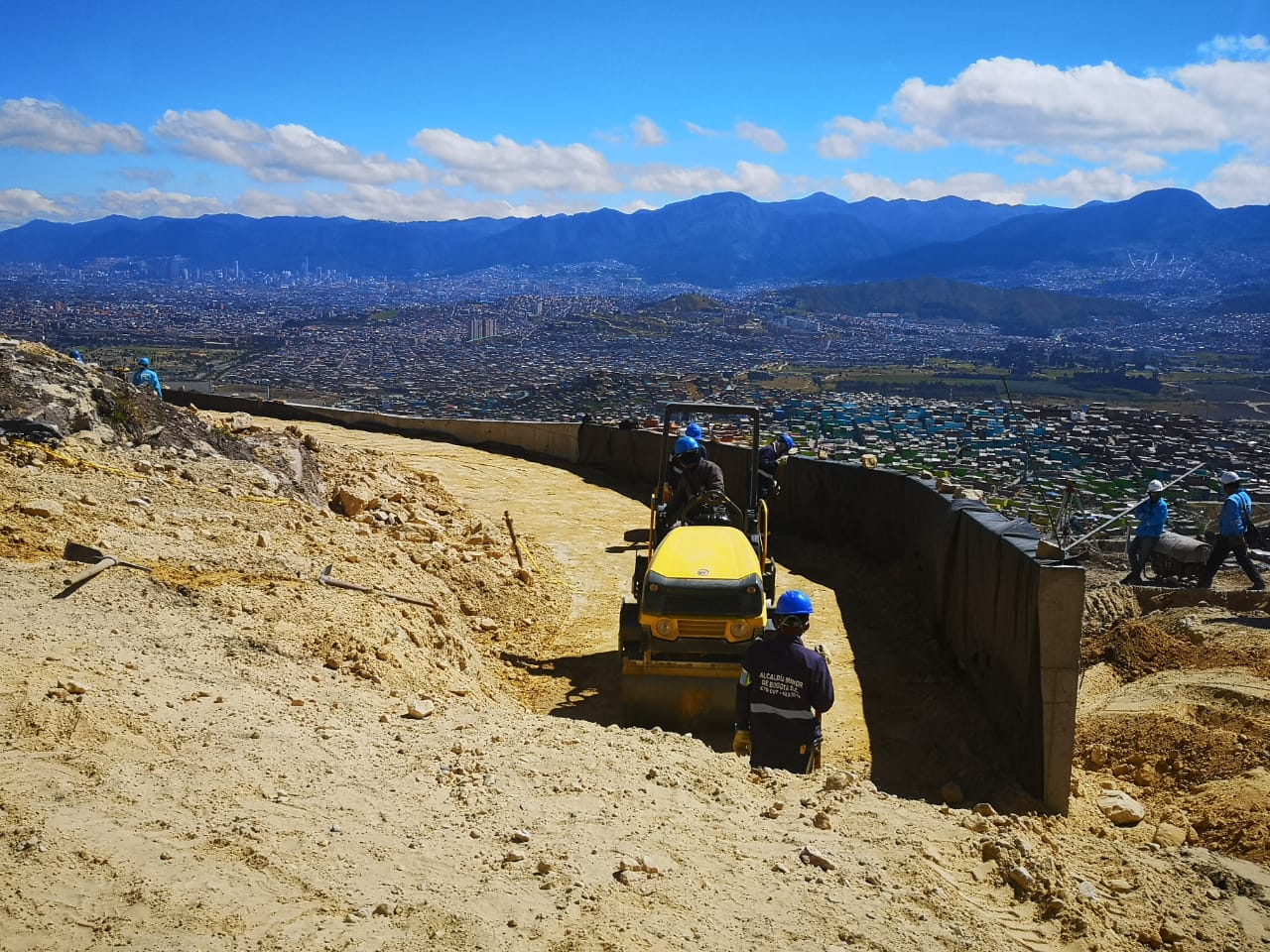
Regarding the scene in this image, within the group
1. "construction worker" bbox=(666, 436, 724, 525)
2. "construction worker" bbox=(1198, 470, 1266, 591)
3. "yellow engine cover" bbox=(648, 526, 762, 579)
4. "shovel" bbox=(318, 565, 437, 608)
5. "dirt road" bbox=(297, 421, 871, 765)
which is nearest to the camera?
"yellow engine cover" bbox=(648, 526, 762, 579)

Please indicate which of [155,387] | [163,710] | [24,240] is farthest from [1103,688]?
[24,240]

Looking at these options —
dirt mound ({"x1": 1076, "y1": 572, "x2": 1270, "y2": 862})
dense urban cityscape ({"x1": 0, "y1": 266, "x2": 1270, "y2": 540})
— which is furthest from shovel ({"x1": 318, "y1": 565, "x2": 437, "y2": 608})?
dirt mound ({"x1": 1076, "y1": 572, "x2": 1270, "y2": 862})

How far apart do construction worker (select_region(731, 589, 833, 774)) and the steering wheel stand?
294 cm

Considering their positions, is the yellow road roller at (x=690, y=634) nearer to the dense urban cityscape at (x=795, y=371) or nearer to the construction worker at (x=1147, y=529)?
the dense urban cityscape at (x=795, y=371)

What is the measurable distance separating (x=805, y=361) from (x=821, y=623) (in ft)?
140

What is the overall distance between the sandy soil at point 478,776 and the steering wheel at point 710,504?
162 centimetres

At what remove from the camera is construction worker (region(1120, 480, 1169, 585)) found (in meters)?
13.0

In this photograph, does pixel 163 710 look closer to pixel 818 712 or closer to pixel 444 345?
pixel 818 712

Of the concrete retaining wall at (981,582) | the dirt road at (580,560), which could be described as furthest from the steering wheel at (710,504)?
the concrete retaining wall at (981,582)

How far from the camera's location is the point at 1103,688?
8977 millimetres

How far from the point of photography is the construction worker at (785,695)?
229 inches

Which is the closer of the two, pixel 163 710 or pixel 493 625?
pixel 163 710

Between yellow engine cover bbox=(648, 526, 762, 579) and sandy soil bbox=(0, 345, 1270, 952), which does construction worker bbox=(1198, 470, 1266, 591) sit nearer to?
sandy soil bbox=(0, 345, 1270, 952)

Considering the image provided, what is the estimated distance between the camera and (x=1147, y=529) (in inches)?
517
